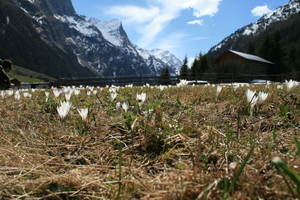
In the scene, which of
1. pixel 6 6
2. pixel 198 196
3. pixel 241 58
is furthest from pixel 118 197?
pixel 6 6

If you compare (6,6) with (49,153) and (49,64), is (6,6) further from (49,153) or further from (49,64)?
(49,153)

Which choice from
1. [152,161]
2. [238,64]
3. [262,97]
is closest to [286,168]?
[152,161]

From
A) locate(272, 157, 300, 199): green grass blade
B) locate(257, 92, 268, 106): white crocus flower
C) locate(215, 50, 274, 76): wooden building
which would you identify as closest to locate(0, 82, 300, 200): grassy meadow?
locate(272, 157, 300, 199): green grass blade

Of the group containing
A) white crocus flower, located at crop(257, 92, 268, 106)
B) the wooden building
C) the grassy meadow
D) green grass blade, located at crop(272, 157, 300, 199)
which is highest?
the wooden building

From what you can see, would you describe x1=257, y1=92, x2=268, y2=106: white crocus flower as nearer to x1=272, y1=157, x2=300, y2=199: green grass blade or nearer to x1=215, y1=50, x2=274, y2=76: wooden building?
x1=272, y1=157, x2=300, y2=199: green grass blade

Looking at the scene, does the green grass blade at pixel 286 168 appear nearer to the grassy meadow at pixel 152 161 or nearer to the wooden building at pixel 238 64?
the grassy meadow at pixel 152 161

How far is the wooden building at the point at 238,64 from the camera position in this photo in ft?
105

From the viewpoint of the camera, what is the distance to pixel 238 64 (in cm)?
3291

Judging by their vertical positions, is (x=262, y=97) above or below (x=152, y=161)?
above

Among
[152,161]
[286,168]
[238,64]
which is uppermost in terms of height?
[238,64]

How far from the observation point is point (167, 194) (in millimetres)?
821

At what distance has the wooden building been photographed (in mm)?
32062

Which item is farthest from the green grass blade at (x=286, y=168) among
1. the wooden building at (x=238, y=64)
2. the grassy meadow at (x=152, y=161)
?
the wooden building at (x=238, y=64)

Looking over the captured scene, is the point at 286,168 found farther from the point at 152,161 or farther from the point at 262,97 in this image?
the point at 262,97
